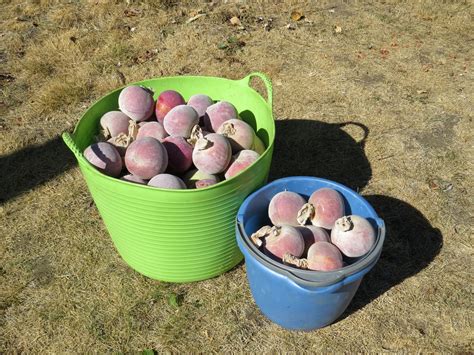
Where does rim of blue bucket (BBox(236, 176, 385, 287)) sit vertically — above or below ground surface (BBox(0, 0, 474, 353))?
above

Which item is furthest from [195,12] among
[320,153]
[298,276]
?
[298,276]

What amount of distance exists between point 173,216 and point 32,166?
175cm

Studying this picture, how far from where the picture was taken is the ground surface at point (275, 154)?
2389 millimetres

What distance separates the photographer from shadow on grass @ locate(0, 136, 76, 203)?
3.21m

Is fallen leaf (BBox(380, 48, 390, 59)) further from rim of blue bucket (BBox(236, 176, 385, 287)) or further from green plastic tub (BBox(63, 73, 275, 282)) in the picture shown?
rim of blue bucket (BBox(236, 176, 385, 287))

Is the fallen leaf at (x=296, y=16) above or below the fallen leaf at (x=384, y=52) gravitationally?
above

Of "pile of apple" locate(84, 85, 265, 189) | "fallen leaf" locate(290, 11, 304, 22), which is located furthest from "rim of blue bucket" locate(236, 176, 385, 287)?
"fallen leaf" locate(290, 11, 304, 22)

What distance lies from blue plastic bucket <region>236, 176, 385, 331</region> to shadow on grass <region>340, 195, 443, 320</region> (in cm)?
37

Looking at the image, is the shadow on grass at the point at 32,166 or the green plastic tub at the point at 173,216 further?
the shadow on grass at the point at 32,166

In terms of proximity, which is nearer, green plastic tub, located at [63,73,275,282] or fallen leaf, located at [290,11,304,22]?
green plastic tub, located at [63,73,275,282]

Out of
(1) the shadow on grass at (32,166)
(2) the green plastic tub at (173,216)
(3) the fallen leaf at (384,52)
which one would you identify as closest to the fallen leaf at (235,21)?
(3) the fallen leaf at (384,52)

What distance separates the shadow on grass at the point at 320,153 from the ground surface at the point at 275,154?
0.01 meters

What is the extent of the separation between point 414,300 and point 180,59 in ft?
10.3

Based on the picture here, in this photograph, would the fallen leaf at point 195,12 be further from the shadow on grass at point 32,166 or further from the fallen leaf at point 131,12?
the shadow on grass at point 32,166
